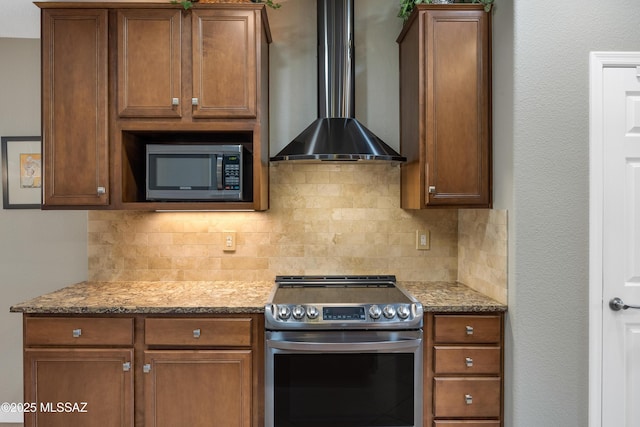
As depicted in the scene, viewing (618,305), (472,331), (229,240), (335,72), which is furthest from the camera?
(229,240)

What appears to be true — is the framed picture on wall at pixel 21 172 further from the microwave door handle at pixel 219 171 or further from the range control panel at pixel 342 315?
the range control panel at pixel 342 315

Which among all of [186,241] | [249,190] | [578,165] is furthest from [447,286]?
[186,241]

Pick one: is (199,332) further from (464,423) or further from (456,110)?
(456,110)

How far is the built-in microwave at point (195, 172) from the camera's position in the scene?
2.43 m

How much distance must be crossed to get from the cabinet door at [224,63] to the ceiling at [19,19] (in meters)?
1.24

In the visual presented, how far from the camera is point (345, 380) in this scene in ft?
7.13

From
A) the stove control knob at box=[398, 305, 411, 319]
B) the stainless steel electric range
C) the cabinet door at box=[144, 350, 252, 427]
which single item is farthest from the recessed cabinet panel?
the cabinet door at box=[144, 350, 252, 427]

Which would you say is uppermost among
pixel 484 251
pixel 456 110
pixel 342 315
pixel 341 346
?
pixel 456 110

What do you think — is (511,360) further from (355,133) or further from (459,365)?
(355,133)

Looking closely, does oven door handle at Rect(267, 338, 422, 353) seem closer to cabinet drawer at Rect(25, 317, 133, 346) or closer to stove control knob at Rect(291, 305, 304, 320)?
stove control knob at Rect(291, 305, 304, 320)

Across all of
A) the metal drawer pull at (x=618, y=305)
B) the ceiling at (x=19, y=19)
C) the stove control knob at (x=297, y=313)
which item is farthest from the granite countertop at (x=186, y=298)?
the ceiling at (x=19, y=19)

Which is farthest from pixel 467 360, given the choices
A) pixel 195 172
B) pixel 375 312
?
pixel 195 172

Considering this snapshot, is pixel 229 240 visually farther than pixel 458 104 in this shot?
Yes

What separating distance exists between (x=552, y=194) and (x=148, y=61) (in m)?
2.23
